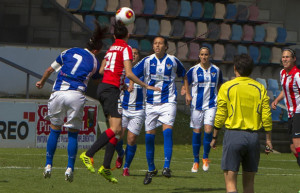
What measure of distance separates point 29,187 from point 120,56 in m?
1.96

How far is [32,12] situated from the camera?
22.1 metres

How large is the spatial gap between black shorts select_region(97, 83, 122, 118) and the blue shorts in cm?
232

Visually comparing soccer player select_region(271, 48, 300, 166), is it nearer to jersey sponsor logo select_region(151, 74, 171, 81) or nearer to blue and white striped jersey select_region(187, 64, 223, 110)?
jersey sponsor logo select_region(151, 74, 171, 81)

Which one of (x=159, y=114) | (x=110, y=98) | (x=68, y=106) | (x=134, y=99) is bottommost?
(x=159, y=114)

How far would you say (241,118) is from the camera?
6969mm

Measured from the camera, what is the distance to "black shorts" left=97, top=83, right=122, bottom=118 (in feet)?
29.7

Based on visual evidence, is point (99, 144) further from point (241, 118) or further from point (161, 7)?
point (161, 7)

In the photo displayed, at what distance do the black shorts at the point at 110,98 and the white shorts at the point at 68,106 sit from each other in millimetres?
301

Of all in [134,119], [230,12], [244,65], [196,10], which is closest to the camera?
[244,65]

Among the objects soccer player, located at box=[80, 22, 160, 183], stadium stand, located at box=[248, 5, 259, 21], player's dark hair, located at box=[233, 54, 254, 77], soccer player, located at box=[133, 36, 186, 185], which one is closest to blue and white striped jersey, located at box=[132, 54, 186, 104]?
soccer player, located at box=[133, 36, 186, 185]

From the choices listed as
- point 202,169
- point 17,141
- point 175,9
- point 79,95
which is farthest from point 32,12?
point 79,95

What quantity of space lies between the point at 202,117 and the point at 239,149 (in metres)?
6.29

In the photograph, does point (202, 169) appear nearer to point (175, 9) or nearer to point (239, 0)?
point (175, 9)

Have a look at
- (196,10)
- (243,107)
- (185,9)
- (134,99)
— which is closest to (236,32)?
(196,10)
